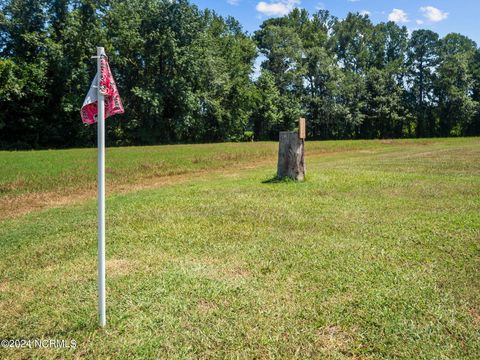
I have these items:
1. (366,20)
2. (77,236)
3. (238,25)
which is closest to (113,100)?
(77,236)

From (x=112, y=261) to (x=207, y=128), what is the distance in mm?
37829

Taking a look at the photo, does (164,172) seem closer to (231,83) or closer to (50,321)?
→ (50,321)

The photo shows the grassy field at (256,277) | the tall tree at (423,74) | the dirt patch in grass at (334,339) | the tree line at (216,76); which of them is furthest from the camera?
the tall tree at (423,74)

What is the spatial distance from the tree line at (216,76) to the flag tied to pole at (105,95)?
29.6 metres

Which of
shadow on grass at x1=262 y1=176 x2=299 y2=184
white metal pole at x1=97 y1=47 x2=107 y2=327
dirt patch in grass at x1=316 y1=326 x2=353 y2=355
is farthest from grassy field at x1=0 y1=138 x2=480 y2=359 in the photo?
shadow on grass at x1=262 y1=176 x2=299 y2=184

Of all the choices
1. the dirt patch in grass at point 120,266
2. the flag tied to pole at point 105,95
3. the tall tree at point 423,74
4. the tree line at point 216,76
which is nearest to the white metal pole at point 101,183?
the flag tied to pole at point 105,95

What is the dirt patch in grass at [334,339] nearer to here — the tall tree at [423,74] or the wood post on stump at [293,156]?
the wood post on stump at [293,156]

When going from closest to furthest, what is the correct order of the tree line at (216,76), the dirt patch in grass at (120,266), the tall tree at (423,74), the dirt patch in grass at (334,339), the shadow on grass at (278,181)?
the dirt patch in grass at (334,339) < the dirt patch in grass at (120,266) < the shadow on grass at (278,181) < the tree line at (216,76) < the tall tree at (423,74)

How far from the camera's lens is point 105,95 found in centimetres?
308

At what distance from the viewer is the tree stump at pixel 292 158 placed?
10.2 metres

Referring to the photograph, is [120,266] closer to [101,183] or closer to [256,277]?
[256,277]

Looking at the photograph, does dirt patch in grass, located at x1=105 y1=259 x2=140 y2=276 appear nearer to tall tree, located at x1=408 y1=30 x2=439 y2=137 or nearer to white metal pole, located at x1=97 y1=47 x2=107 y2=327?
white metal pole, located at x1=97 y1=47 x2=107 y2=327

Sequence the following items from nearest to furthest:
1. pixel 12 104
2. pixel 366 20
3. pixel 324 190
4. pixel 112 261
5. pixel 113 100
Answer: pixel 113 100
pixel 112 261
pixel 324 190
pixel 12 104
pixel 366 20

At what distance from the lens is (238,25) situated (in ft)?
169
